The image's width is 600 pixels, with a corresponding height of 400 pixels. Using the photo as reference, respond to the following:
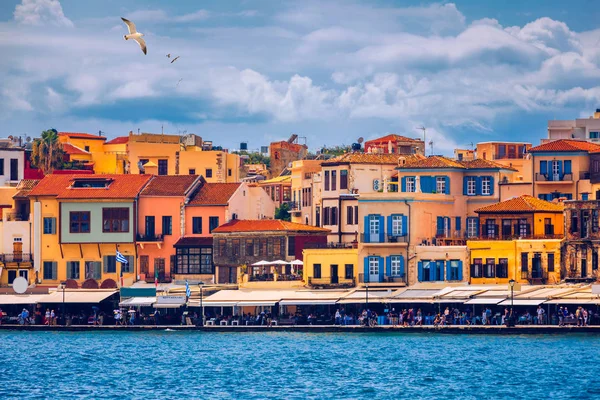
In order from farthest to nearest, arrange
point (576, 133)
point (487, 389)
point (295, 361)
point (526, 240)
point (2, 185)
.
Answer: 1. point (576, 133)
2. point (2, 185)
3. point (526, 240)
4. point (295, 361)
5. point (487, 389)

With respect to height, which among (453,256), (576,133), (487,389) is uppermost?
(576,133)

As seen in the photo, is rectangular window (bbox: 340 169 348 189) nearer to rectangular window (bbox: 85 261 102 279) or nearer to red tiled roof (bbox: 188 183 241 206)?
red tiled roof (bbox: 188 183 241 206)

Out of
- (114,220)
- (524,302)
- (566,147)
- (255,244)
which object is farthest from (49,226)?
(524,302)

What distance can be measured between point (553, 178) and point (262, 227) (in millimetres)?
16352

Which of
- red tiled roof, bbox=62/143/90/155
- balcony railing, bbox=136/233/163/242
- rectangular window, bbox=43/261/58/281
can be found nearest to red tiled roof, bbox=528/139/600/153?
balcony railing, bbox=136/233/163/242

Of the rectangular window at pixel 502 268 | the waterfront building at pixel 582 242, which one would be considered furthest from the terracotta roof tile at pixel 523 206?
the rectangular window at pixel 502 268

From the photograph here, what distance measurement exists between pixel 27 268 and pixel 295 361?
26.9 metres

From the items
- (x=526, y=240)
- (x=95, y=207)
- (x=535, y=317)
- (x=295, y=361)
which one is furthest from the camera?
(x=95, y=207)

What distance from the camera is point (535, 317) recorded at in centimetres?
7631

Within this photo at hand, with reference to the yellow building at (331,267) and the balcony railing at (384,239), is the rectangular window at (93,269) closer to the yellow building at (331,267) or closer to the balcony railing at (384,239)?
the yellow building at (331,267)

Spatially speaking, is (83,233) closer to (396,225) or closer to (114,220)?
(114,220)

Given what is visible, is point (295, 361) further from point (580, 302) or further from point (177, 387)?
point (580, 302)

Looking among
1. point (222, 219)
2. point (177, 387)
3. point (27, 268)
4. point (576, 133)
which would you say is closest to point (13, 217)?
point (27, 268)

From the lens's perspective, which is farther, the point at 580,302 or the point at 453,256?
the point at 453,256
